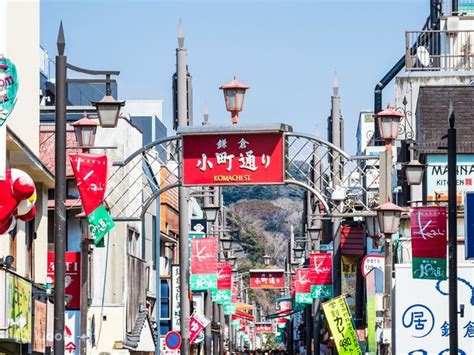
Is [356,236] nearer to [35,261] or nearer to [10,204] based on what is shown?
[35,261]

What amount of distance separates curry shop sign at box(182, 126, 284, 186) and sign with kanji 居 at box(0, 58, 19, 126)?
10.5 meters

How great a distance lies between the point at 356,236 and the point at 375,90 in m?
13.2

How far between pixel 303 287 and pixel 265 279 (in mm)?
45777

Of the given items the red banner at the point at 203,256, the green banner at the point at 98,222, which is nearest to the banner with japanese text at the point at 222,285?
the red banner at the point at 203,256

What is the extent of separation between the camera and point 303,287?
66.1m

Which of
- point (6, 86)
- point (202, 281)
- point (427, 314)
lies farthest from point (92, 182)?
point (202, 281)

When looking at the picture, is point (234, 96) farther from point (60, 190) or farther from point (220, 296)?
point (220, 296)

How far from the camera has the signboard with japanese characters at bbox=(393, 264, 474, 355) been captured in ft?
107

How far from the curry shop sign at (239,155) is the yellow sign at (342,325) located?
381 inches

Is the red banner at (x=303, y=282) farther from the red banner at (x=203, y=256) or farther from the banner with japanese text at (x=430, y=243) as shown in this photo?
the banner with japanese text at (x=430, y=243)

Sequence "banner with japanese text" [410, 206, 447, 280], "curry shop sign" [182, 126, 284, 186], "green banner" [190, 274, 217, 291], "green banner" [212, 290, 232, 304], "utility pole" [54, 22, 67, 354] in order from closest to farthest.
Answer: "utility pole" [54, 22, 67, 354] < "banner with japanese text" [410, 206, 447, 280] < "curry shop sign" [182, 126, 284, 186] < "green banner" [190, 274, 217, 291] < "green banner" [212, 290, 232, 304]

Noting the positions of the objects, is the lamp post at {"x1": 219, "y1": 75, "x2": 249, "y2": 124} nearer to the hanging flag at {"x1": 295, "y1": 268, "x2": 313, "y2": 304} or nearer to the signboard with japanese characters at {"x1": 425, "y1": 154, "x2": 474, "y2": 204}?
the signboard with japanese characters at {"x1": 425, "y1": 154, "x2": 474, "y2": 204}

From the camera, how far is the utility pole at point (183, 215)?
141 feet

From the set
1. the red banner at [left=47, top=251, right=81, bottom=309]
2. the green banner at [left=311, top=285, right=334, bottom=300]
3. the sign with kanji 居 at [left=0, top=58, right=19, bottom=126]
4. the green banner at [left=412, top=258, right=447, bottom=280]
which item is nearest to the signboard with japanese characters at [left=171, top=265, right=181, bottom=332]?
the green banner at [left=311, top=285, right=334, bottom=300]
